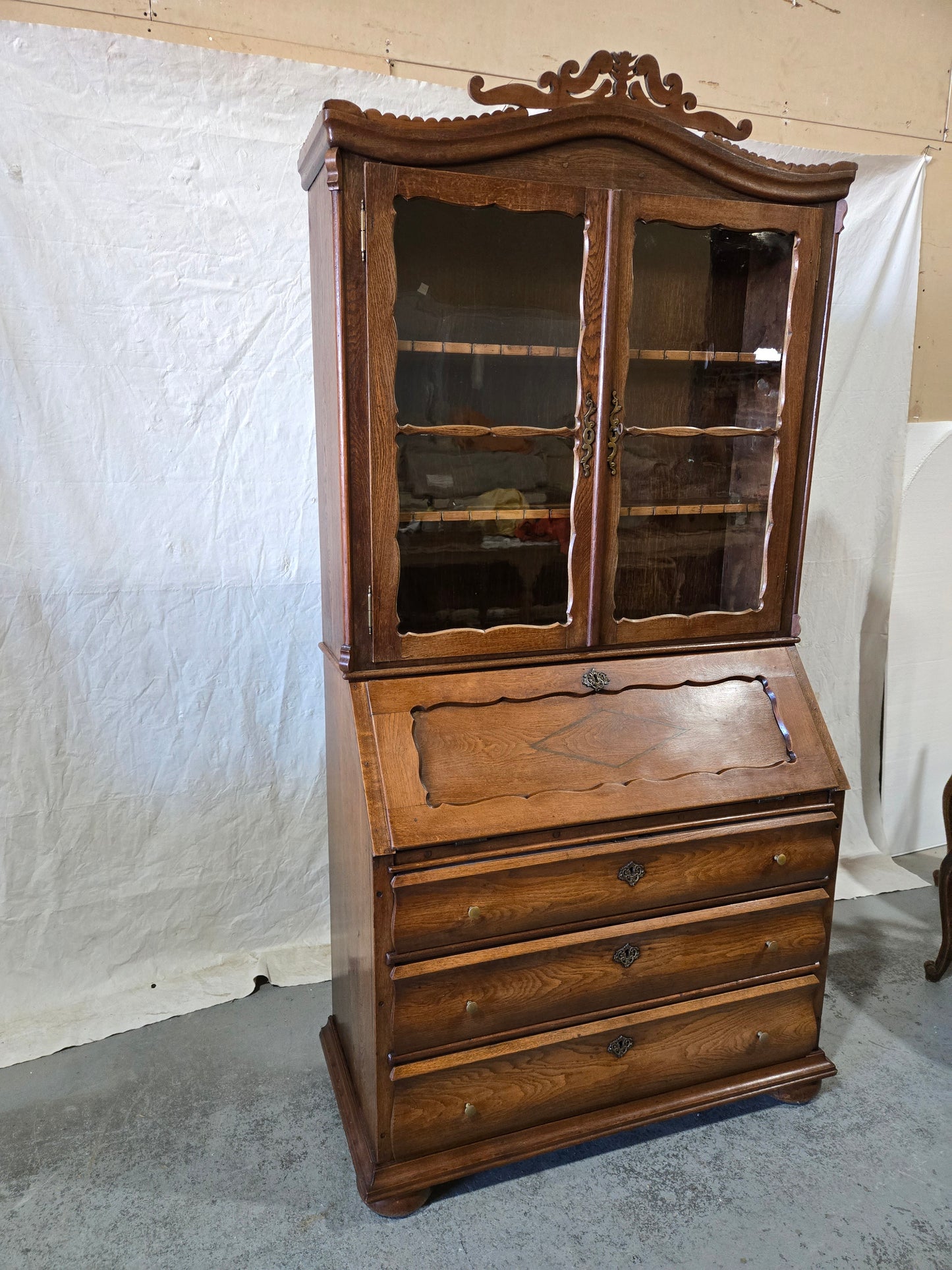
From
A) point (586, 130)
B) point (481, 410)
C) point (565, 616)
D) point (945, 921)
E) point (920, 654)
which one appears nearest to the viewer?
point (586, 130)

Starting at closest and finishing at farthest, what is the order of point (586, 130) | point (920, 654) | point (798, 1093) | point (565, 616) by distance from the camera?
point (586, 130), point (565, 616), point (798, 1093), point (920, 654)

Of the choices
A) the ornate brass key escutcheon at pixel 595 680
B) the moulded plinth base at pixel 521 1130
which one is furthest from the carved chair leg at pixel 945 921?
the ornate brass key escutcheon at pixel 595 680

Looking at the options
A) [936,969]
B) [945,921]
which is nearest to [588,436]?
[945,921]

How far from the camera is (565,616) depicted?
67.4 inches

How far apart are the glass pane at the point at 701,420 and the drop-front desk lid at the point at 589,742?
157 mm

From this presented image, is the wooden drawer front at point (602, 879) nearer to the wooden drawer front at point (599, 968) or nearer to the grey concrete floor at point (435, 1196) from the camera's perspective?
the wooden drawer front at point (599, 968)

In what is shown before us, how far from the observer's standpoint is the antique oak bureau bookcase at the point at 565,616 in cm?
151

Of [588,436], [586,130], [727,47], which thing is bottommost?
[588,436]

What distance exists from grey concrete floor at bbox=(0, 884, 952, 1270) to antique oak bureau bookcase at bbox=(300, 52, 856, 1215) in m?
0.09

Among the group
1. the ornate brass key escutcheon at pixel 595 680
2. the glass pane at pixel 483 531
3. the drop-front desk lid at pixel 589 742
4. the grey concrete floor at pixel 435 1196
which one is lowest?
the grey concrete floor at pixel 435 1196

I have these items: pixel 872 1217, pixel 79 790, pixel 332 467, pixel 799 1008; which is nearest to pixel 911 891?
pixel 799 1008

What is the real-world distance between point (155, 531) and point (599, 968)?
136cm

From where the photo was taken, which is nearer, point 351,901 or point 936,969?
point 351,901

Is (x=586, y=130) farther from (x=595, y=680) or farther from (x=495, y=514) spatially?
(x=595, y=680)
